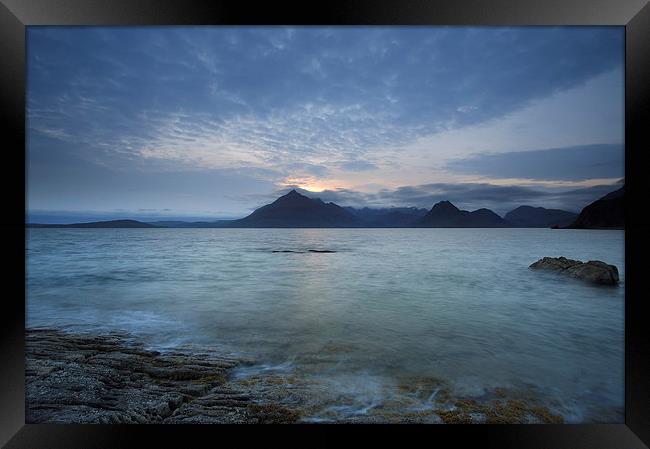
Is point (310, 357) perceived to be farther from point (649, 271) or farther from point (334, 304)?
point (334, 304)

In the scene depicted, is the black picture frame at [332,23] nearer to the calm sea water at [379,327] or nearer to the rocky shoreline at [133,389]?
the rocky shoreline at [133,389]

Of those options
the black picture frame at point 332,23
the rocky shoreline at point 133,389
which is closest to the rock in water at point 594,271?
the black picture frame at point 332,23

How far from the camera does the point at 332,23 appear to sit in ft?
7.34

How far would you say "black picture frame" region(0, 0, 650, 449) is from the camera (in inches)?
84.5

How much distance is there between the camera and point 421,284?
36.3 ft

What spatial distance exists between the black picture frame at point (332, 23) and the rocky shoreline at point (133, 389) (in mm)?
316

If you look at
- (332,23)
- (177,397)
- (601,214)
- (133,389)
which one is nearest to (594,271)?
(332,23)

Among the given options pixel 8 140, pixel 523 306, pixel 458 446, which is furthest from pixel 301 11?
pixel 523 306

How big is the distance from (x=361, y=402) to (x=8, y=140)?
A: 11.8ft

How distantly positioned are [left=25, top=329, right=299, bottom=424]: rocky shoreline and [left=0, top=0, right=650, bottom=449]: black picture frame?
0.32 metres

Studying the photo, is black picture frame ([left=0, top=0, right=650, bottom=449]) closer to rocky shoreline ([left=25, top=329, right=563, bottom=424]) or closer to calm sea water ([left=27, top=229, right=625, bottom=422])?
rocky shoreline ([left=25, top=329, right=563, bottom=424])

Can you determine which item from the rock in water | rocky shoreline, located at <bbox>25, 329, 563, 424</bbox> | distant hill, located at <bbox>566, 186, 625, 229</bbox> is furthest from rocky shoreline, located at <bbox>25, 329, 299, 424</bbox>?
distant hill, located at <bbox>566, 186, 625, 229</bbox>

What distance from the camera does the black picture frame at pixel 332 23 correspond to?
215cm

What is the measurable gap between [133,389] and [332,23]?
3643mm
